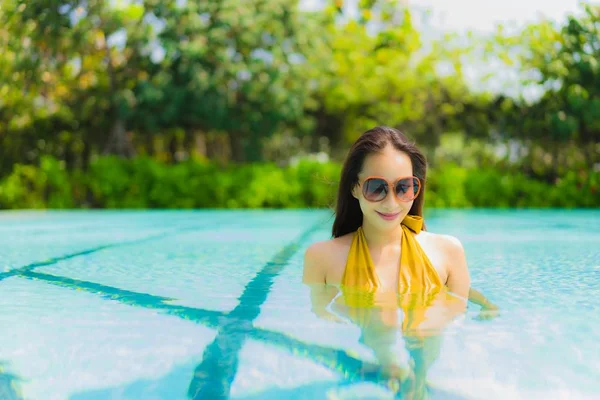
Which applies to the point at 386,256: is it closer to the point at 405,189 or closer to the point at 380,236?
the point at 380,236

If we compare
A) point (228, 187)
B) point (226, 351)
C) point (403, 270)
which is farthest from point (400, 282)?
point (228, 187)

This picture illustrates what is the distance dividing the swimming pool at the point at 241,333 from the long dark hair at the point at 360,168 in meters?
0.51

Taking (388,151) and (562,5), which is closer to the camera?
(388,151)

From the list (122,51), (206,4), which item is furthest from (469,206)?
(122,51)

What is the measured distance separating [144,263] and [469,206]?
40.8 ft

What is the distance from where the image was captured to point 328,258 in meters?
3.14

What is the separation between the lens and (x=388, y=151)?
2.93m

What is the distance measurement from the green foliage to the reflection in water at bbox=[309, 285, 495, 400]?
13313mm

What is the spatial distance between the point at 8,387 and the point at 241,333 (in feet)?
3.37

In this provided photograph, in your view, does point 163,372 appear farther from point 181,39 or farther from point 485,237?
point 181,39

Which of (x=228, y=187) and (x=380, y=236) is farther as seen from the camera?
(x=228, y=187)

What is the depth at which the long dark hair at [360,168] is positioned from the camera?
2945mm

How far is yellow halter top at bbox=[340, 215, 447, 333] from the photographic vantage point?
310cm

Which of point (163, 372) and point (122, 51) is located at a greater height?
point (122, 51)
